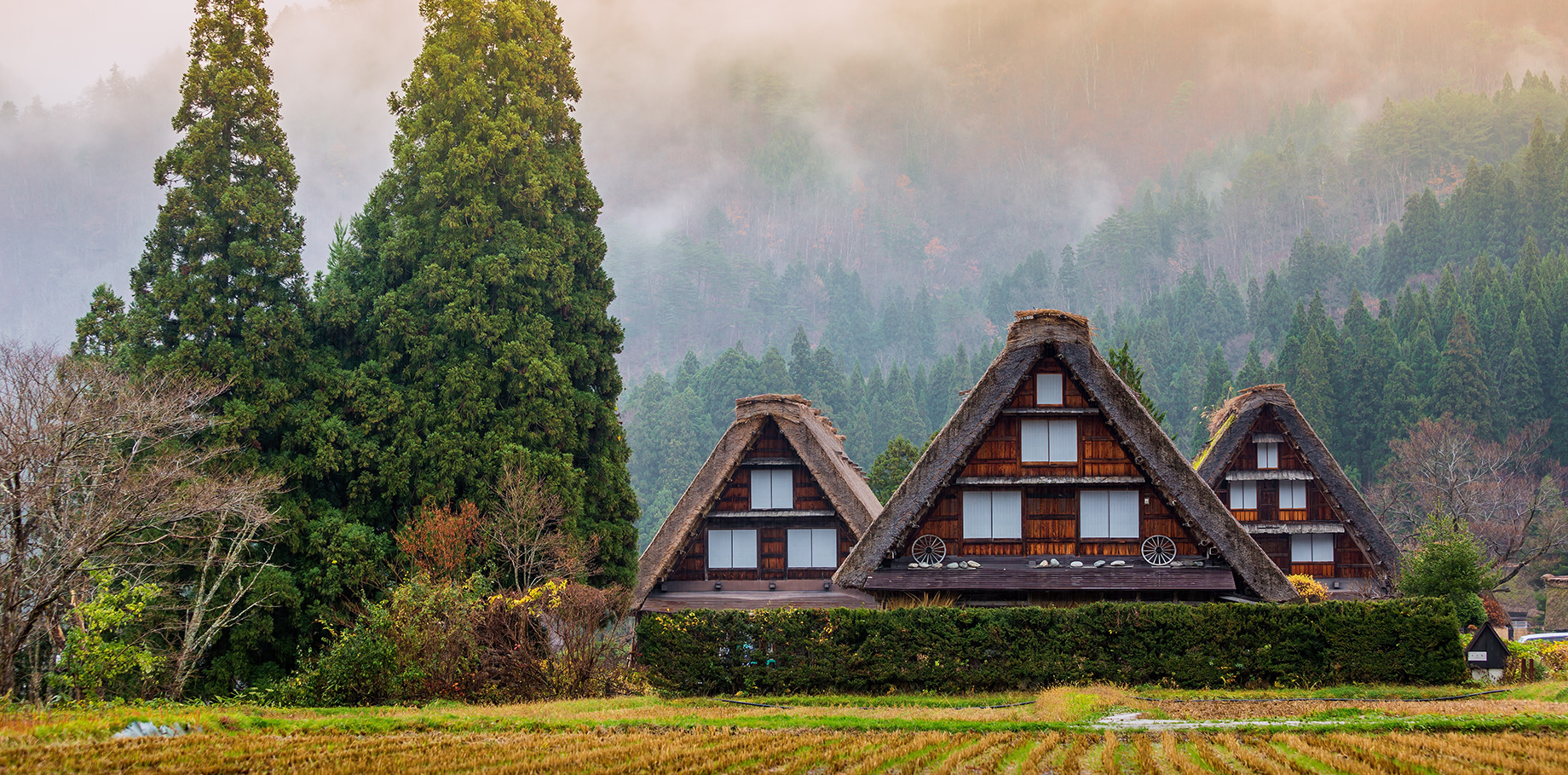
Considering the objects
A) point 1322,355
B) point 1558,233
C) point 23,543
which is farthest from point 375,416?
point 1558,233

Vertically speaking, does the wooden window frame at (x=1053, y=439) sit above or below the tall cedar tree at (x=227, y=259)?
below

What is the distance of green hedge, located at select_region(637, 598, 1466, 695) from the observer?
19953 millimetres

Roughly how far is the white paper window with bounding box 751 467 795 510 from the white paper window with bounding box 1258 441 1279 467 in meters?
16.9

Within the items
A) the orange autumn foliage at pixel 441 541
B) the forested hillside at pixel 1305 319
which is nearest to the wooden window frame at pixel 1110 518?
the orange autumn foliage at pixel 441 541

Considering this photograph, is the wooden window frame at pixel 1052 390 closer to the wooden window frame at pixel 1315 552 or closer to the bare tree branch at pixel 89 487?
the bare tree branch at pixel 89 487

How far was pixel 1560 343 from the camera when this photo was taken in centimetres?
7044

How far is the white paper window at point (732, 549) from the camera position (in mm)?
31484

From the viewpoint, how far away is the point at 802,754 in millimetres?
14477

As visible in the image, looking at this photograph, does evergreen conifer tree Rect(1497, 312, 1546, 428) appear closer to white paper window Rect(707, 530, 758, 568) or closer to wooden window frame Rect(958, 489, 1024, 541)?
white paper window Rect(707, 530, 758, 568)

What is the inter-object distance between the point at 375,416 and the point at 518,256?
5.28 metres

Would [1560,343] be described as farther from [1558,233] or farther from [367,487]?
[367,487]

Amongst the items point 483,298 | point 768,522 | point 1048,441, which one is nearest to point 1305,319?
point 768,522

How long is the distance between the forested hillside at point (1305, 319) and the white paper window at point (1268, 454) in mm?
25600

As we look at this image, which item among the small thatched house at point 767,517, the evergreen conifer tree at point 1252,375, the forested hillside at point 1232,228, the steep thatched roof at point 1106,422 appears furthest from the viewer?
the forested hillside at point 1232,228
